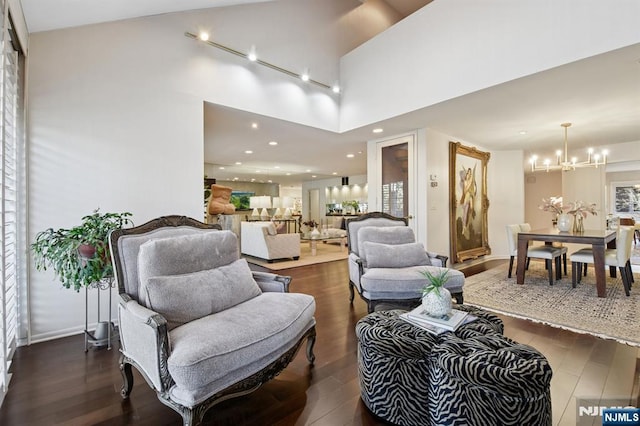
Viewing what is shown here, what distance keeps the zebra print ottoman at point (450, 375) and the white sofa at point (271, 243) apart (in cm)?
459

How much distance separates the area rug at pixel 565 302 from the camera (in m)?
2.71

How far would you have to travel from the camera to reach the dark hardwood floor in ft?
5.23

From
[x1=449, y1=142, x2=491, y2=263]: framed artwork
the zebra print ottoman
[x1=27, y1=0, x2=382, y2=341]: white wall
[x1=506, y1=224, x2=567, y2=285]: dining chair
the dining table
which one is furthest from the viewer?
[x1=449, y1=142, x2=491, y2=263]: framed artwork

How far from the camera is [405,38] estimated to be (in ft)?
13.4

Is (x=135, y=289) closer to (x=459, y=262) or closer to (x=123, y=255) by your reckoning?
(x=123, y=255)

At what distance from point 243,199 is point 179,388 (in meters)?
12.0

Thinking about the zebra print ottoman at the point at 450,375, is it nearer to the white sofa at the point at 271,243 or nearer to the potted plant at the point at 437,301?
the potted plant at the point at 437,301

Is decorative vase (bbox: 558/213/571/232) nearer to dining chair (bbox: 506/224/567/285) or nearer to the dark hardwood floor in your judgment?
dining chair (bbox: 506/224/567/285)

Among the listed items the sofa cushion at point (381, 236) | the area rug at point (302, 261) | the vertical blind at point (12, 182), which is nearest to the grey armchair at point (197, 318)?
the vertical blind at point (12, 182)

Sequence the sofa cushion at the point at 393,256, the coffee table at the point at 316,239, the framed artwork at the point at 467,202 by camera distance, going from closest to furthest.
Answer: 1. the sofa cushion at the point at 393,256
2. the framed artwork at the point at 467,202
3. the coffee table at the point at 316,239

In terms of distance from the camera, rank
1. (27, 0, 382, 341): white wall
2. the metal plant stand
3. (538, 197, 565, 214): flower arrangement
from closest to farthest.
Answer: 1. the metal plant stand
2. (27, 0, 382, 341): white wall
3. (538, 197, 565, 214): flower arrangement

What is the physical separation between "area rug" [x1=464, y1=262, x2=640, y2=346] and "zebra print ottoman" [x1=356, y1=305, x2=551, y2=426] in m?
1.74

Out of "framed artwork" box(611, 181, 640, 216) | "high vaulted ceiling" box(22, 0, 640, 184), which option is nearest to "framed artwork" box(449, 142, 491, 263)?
"high vaulted ceiling" box(22, 0, 640, 184)

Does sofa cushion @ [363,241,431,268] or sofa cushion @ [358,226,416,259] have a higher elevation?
sofa cushion @ [358,226,416,259]
